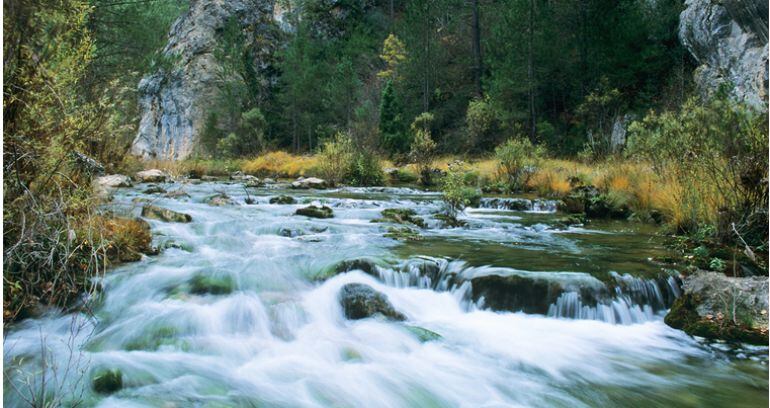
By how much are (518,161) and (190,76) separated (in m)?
32.5

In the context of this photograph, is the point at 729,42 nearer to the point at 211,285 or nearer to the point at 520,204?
the point at 520,204

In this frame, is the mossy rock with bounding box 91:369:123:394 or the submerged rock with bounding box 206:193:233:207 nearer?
the mossy rock with bounding box 91:369:123:394

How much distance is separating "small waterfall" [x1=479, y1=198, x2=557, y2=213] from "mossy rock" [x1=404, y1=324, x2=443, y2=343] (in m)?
7.23

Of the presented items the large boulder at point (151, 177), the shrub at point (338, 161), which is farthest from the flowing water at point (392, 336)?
the large boulder at point (151, 177)

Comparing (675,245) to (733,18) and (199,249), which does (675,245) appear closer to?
(199,249)

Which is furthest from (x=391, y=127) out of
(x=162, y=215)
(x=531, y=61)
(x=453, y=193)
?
(x=162, y=215)

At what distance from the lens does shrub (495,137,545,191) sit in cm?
1395

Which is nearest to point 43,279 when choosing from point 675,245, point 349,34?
point 675,245

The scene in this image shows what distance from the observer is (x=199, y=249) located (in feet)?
22.7

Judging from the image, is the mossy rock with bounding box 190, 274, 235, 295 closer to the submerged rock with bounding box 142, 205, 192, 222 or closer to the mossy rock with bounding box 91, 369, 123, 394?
the mossy rock with bounding box 91, 369, 123, 394

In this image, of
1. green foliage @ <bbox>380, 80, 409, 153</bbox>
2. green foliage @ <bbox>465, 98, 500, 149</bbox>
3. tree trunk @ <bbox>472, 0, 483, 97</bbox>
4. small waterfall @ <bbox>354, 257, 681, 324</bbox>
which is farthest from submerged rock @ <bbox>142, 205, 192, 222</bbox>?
tree trunk @ <bbox>472, 0, 483, 97</bbox>

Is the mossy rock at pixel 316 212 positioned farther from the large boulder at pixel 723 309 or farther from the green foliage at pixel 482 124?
the green foliage at pixel 482 124

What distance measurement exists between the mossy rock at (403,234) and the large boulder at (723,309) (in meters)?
3.82

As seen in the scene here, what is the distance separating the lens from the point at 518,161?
14.1m
